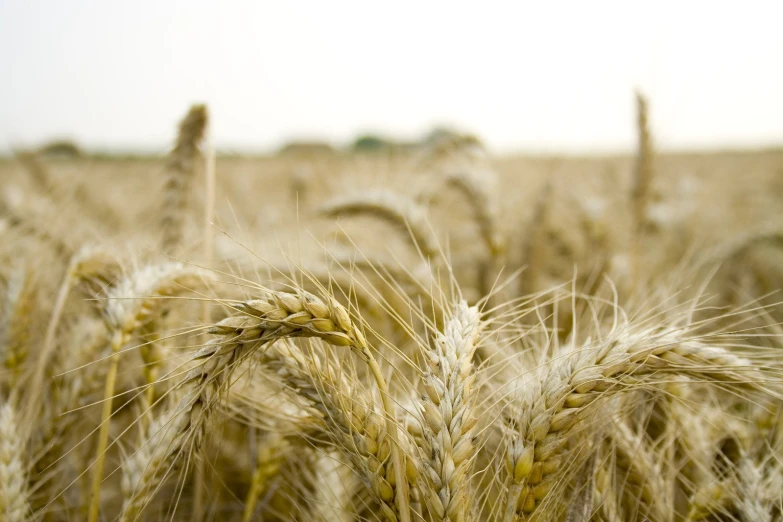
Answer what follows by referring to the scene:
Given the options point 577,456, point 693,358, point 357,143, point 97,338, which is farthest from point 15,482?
point 357,143

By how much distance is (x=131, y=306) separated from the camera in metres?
1.20

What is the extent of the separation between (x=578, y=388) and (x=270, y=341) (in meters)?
0.58

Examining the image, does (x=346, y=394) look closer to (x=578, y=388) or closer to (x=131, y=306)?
(x=578, y=388)

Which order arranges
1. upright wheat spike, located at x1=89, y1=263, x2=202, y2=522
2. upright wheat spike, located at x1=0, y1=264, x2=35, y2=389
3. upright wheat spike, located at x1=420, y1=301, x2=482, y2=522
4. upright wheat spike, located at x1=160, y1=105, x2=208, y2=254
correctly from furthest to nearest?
1. upright wheat spike, located at x1=160, y1=105, x2=208, y2=254
2. upright wheat spike, located at x1=0, y1=264, x2=35, y2=389
3. upright wheat spike, located at x1=89, y1=263, x2=202, y2=522
4. upright wheat spike, located at x1=420, y1=301, x2=482, y2=522

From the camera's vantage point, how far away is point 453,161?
11.0 ft

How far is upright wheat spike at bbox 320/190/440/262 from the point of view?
233cm

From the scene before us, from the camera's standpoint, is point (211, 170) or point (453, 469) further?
Result: point (211, 170)

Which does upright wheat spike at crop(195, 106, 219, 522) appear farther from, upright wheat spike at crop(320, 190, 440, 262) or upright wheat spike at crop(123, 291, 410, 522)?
upright wheat spike at crop(320, 190, 440, 262)

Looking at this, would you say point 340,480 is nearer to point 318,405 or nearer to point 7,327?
point 318,405

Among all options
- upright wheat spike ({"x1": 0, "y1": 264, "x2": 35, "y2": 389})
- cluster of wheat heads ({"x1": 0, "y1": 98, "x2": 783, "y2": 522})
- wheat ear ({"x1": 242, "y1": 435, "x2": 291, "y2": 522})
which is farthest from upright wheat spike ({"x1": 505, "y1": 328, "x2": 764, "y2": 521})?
upright wheat spike ({"x1": 0, "y1": 264, "x2": 35, "y2": 389})

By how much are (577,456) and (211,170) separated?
146 cm

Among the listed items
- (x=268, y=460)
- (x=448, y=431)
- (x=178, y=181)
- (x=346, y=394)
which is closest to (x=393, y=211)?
(x=178, y=181)

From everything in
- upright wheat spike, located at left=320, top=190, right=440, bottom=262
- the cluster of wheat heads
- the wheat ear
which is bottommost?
the wheat ear

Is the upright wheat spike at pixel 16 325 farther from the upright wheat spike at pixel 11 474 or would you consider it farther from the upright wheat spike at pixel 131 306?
the upright wheat spike at pixel 131 306
